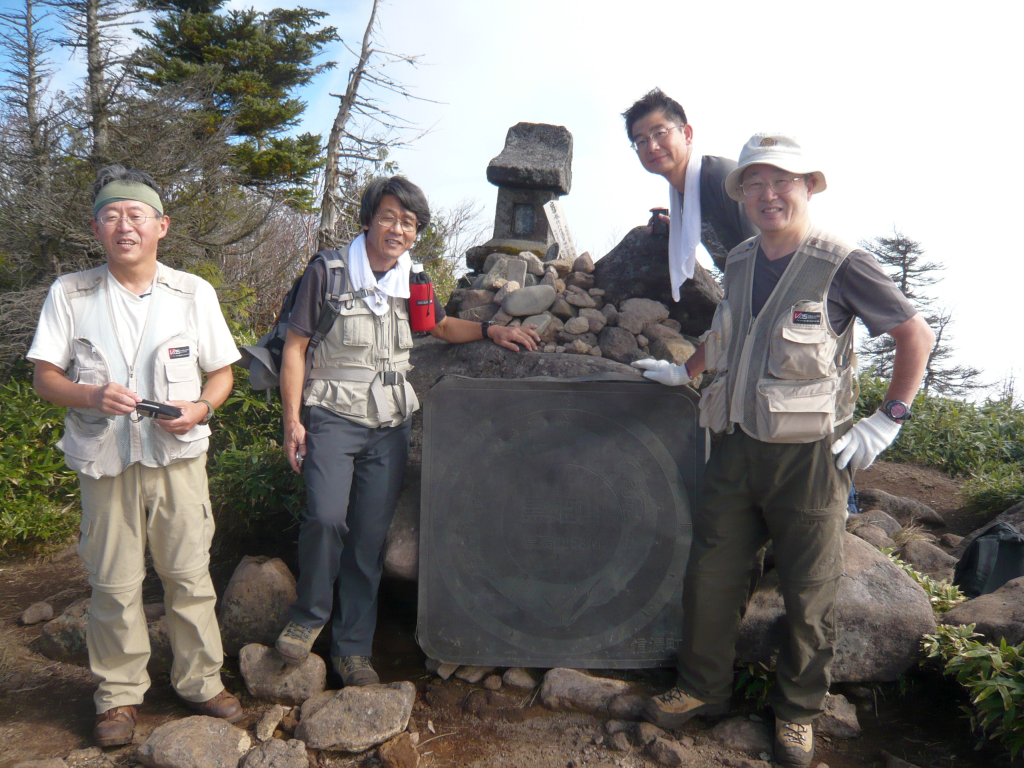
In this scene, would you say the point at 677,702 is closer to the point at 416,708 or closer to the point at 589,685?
the point at 589,685

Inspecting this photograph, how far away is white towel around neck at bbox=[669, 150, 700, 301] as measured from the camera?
3119 millimetres

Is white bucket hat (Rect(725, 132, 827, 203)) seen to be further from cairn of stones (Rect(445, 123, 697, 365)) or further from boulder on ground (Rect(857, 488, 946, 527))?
boulder on ground (Rect(857, 488, 946, 527))

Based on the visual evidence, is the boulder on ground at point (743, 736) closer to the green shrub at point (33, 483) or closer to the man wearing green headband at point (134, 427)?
the man wearing green headband at point (134, 427)

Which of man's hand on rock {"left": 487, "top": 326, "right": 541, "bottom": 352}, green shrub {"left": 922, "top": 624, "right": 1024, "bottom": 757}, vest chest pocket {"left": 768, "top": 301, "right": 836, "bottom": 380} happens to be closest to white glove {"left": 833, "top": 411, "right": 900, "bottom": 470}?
vest chest pocket {"left": 768, "top": 301, "right": 836, "bottom": 380}

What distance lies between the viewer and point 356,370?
2.75 metres

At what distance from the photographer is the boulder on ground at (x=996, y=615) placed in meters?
2.72

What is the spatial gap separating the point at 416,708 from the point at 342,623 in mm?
438

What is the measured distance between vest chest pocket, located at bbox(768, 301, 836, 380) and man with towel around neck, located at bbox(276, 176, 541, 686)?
143cm

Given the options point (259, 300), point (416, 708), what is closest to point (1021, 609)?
point (416, 708)

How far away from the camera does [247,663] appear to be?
2770mm

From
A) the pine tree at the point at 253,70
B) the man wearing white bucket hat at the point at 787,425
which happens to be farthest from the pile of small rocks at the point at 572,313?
the pine tree at the point at 253,70

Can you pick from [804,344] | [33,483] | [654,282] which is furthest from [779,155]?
[33,483]

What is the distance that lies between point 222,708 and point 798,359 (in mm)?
2394

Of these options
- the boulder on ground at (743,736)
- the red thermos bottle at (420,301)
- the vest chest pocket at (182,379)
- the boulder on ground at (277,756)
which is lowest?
the boulder on ground at (277,756)
